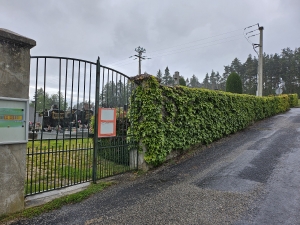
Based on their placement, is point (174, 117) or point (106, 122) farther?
point (174, 117)

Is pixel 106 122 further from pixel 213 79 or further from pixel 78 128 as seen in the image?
pixel 213 79

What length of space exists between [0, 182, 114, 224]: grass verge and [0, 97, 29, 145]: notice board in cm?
93

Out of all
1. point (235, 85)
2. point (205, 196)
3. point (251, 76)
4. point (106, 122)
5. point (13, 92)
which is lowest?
point (205, 196)

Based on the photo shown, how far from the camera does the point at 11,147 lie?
2.50 metres

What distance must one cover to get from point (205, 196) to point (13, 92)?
3.15 metres

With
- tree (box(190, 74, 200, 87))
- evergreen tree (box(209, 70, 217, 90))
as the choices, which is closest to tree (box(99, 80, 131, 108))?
evergreen tree (box(209, 70, 217, 90))

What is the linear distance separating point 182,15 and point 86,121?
38.7 feet

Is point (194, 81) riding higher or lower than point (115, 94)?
higher

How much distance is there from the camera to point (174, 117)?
203 inches

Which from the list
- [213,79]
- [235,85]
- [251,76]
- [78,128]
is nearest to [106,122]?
[78,128]

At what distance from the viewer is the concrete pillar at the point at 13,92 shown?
243 cm

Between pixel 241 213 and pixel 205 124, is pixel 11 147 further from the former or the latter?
pixel 205 124

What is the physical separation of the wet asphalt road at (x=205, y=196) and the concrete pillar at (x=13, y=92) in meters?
0.36

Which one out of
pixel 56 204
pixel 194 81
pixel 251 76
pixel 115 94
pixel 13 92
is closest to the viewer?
pixel 13 92
